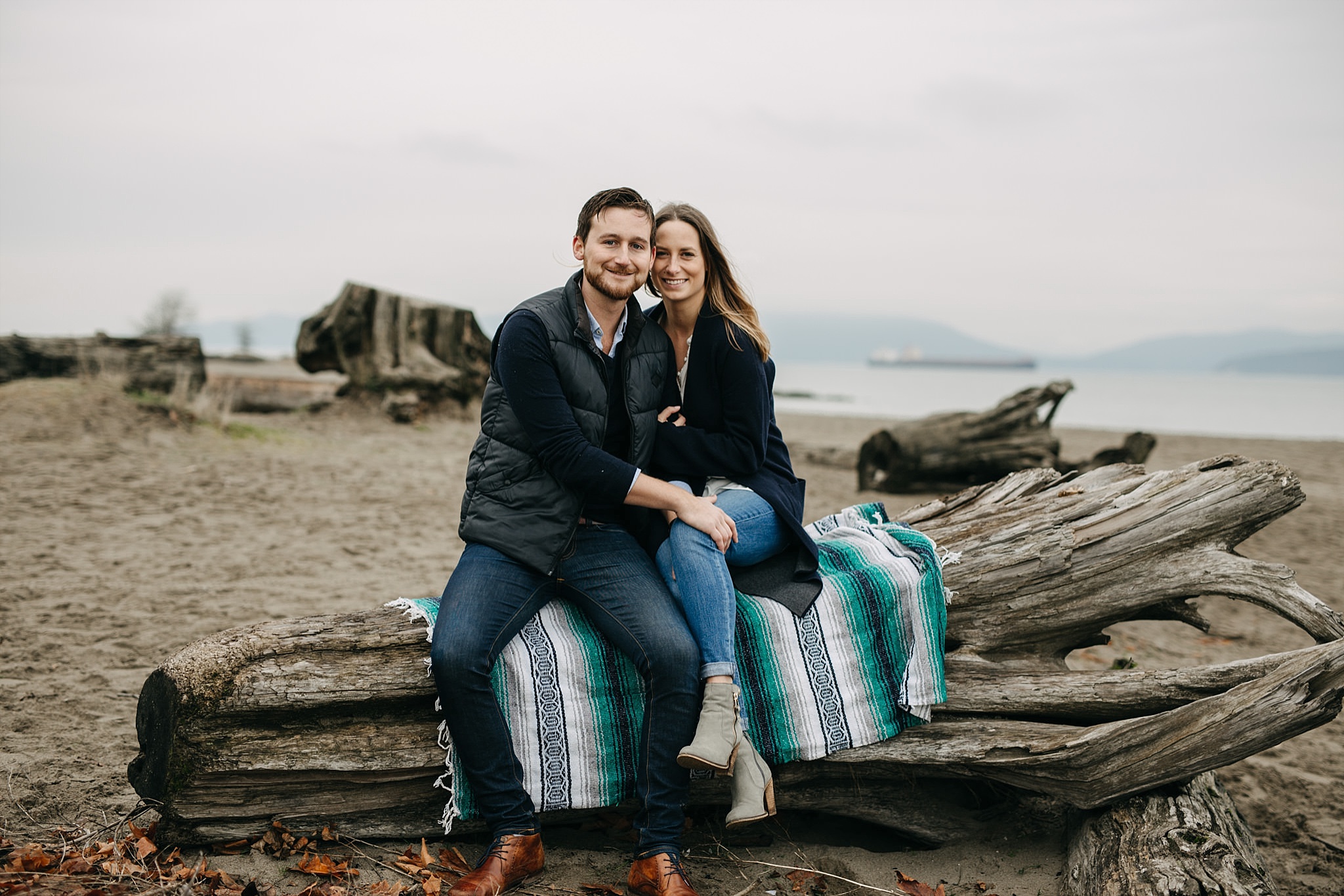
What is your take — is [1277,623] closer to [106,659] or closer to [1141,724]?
[1141,724]

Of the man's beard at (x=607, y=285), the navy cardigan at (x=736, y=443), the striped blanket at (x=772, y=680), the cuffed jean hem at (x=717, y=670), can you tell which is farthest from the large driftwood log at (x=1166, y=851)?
the man's beard at (x=607, y=285)

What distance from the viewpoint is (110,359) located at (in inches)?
483

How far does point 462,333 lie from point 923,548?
12638 millimetres

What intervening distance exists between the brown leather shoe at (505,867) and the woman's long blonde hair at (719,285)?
1927 mm

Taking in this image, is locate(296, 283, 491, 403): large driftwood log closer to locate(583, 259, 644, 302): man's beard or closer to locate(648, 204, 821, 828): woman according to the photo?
locate(648, 204, 821, 828): woman

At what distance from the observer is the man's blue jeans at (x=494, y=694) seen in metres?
2.92

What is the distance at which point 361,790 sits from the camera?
308 centimetres

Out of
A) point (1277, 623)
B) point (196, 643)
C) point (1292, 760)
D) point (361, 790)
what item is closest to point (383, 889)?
point (361, 790)

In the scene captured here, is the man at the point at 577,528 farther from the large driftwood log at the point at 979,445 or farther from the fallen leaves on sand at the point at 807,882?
the large driftwood log at the point at 979,445

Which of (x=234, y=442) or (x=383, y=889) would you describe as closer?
(x=383, y=889)

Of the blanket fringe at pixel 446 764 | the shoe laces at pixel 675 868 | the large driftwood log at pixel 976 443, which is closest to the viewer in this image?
the shoe laces at pixel 675 868

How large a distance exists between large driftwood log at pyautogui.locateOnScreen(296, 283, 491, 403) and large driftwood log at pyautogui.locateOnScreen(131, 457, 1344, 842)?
37.9 feet

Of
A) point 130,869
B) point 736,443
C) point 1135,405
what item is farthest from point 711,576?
point 1135,405

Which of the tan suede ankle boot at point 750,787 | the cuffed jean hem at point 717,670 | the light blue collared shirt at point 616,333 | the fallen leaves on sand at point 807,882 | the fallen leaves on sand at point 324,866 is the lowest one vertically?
the fallen leaves on sand at point 807,882
